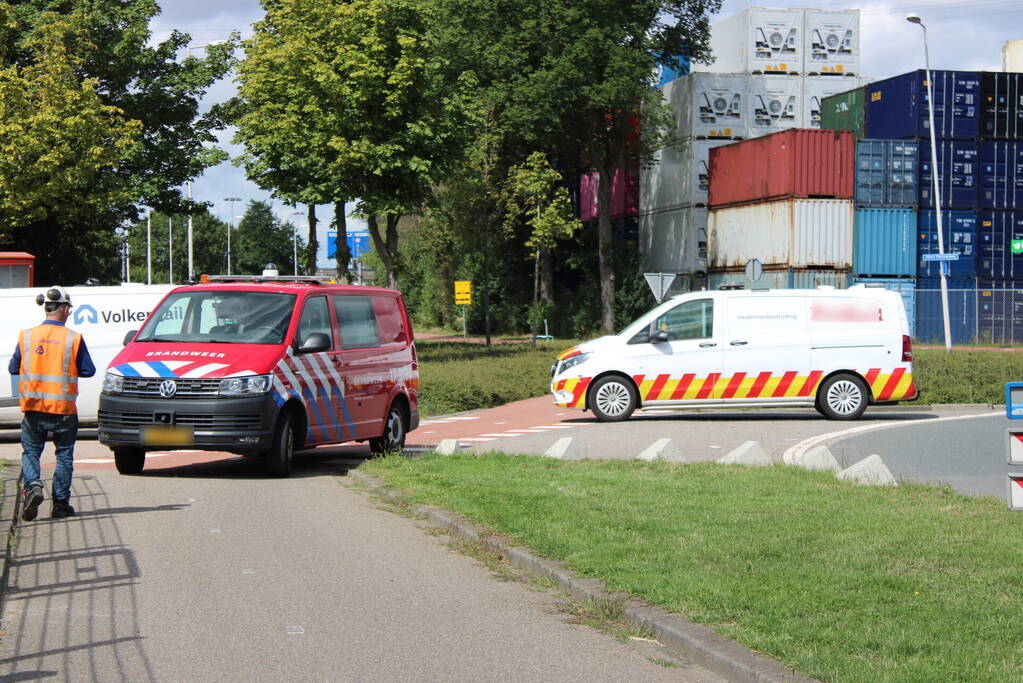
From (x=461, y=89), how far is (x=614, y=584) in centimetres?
Answer: 3166

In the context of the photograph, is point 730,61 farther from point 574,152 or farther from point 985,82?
point 985,82

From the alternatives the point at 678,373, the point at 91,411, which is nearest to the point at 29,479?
the point at 91,411

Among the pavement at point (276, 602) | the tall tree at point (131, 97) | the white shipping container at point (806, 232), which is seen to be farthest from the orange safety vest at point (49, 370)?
the white shipping container at point (806, 232)

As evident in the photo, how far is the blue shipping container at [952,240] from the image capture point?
44.9 metres

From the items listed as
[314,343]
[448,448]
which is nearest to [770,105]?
[448,448]

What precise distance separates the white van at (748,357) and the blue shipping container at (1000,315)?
2681cm

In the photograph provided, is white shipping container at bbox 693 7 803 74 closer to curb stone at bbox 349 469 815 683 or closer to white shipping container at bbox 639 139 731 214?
white shipping container at bbox 639 139 731 214

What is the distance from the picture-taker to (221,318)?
12922mm

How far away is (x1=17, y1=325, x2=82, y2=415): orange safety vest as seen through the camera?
9539mm

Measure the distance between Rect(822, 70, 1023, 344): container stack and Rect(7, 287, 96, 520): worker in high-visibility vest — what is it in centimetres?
3878

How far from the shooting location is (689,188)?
175ft

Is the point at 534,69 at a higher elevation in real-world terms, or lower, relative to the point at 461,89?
higher

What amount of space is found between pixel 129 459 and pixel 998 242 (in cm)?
3915

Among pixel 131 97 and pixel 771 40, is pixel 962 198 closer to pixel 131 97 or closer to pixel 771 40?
pixel 771 40
